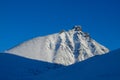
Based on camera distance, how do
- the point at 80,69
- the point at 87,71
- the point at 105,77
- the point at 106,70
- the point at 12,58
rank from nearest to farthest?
the point at 105,77
the point at 106,70
the point at 87,71
the point at 80,69
the point at 12,58

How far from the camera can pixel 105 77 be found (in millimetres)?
53906

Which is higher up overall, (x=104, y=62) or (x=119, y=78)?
(x=104, y=62)

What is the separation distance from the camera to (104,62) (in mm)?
65000

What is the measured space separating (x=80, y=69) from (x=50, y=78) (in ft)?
21.8

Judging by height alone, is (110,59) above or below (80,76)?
above

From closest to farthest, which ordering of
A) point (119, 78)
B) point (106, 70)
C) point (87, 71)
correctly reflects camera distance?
point (119, 78) → point (106, 70) → point (87, 71)

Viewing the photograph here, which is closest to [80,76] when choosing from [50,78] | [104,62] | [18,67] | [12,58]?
[104,62]

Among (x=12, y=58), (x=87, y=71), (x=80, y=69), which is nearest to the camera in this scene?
(x=87, y=71)

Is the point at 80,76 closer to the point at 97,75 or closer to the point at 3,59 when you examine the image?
the point at 97,75

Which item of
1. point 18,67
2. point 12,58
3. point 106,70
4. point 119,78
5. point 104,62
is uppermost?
point 12,58

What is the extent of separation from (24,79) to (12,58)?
52634mm

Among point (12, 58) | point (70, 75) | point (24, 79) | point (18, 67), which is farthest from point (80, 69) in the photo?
point (12, 58)

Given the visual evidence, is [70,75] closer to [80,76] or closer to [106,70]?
[80,76]

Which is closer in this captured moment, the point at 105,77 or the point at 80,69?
the point at 105,77
